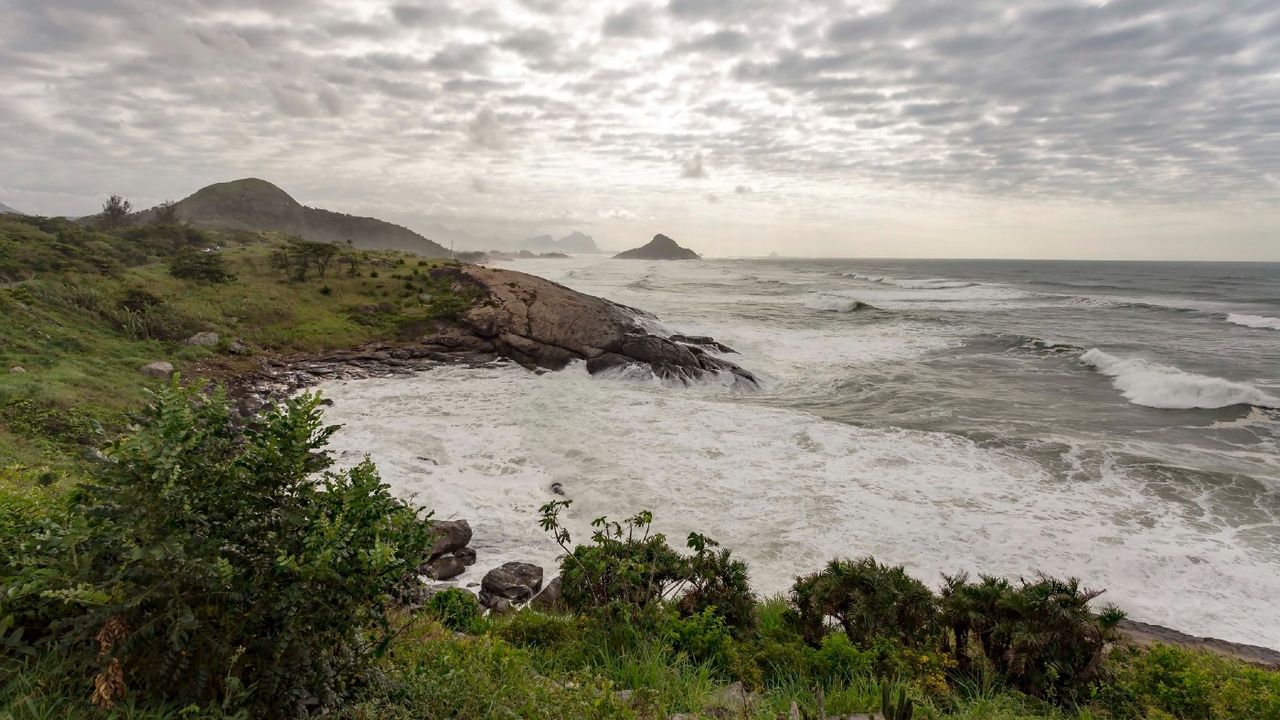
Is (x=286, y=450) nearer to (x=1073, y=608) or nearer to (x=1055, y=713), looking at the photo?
(x=1055, y=713)

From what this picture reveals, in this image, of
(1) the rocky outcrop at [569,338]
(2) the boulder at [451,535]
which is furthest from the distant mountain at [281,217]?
(2) the boulder at [451,535]

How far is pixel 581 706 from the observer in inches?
191

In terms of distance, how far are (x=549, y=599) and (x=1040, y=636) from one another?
6.94 m

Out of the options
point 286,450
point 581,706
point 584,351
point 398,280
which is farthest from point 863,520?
point 398,280

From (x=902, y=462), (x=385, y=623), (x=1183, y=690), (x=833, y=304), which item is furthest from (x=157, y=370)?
(x=833, y=304)

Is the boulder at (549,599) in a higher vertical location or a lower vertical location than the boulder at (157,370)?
lower

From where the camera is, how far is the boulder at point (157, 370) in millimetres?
19922

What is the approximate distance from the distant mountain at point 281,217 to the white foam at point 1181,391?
140 meters

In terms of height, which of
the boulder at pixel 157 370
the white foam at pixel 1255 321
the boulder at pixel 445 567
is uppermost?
the white foam at pixel 1255 321

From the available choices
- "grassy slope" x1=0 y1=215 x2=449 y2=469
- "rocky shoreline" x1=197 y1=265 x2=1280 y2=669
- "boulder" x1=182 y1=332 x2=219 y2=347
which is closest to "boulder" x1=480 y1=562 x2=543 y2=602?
"grassy slope" x1=0 y1=215 x2=449 y2=469

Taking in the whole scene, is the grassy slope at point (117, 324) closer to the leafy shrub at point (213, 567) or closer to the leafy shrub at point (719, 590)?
the leafy shrub at point (213, 567)

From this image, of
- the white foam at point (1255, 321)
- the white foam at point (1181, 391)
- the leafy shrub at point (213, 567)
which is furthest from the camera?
the white foam at point (1255, 321)

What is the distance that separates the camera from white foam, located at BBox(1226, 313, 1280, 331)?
1878 inches

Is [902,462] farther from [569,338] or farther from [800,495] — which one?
[569,338]
